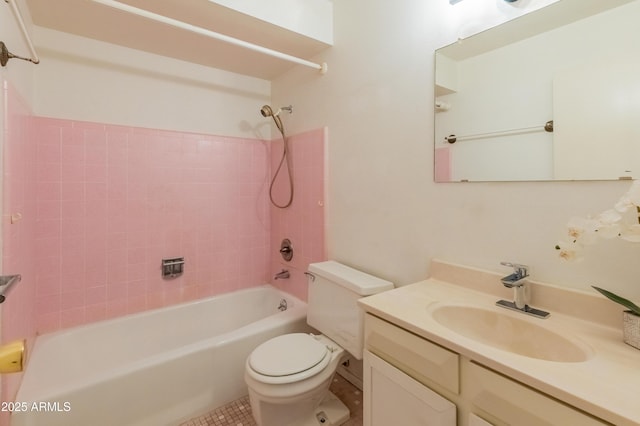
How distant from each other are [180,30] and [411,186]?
169 cm

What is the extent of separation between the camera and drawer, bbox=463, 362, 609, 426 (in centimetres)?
62

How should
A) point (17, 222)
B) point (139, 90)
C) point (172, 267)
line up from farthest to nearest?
point (172, 267), point (139, 90), point (17, 222)

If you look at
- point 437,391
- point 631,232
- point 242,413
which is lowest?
point 242,413

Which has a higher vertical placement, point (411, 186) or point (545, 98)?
point (545, 98)

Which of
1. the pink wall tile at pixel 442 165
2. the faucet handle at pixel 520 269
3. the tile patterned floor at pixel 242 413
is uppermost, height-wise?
the pink wall tile at pixel 442 165

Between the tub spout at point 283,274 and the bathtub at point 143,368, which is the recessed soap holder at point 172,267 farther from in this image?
the tub spout at point 283,274

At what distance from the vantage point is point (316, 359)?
57.1 inches

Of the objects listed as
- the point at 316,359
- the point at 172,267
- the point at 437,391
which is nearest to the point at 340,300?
the point at 316,359

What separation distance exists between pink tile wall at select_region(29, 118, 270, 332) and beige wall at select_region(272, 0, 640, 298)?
0.85m

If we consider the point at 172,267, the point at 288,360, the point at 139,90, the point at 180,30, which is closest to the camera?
the point at 288,360

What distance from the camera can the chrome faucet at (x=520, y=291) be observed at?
104 centimetres

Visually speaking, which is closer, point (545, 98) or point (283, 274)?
point (545, 98)

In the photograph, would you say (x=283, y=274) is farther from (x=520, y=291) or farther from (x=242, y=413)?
(x=520, y=291)

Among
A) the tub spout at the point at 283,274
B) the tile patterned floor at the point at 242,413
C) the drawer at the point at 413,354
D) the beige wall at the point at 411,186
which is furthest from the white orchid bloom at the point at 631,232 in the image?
the tub spout at the point at 283,274
